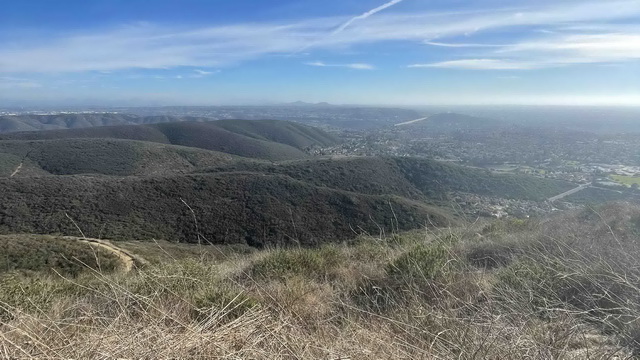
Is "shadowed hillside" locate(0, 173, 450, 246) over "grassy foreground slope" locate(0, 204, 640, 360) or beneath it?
beneath

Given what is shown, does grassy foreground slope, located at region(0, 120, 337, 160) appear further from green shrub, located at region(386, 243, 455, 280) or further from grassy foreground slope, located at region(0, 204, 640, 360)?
grassy foreground slope, located at region(0, 204, 640, 360)

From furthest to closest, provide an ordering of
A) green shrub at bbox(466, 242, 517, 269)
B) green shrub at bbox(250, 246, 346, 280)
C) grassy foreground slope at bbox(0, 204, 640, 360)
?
green shrub at bbox(466, 242, 517, 269) < green shrub at bbox(250, 246, 346, 280) < grassy foreground slope at bbox(0, 204, 640, 360)

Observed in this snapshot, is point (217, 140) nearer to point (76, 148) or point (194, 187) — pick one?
point (76, 148)

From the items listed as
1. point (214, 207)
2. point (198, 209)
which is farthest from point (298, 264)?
point (214, 207)

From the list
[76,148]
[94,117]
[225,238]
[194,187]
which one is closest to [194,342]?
[225,238]

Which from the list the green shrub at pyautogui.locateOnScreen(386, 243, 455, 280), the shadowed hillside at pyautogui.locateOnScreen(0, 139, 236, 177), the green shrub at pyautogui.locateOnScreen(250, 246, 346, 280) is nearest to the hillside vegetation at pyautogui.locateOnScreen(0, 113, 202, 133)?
the shadowed hillside at pyautogui.locateOnScreen(0, 139, 236, 177)

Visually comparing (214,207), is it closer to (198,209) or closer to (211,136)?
(198,209)

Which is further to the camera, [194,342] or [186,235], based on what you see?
[186,235]
